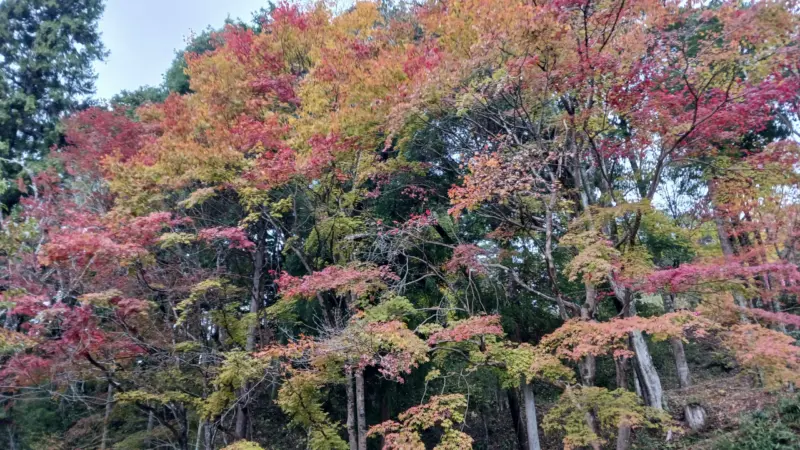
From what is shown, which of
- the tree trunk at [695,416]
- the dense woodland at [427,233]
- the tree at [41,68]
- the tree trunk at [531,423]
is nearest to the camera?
the dense woodland at [427,233]

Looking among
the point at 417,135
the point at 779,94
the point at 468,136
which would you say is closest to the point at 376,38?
the point at 417,135

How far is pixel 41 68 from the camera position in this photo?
40.0ft

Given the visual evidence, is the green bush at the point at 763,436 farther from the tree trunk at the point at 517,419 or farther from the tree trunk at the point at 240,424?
the tree trunk at the point at 240,424

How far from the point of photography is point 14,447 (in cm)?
877

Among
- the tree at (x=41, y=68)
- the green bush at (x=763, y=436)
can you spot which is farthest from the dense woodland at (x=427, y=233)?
the tree at (x=41, y=68)

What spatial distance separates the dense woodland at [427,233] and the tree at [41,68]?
58 centimetres

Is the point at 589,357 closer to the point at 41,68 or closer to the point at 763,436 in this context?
the point at 763,436

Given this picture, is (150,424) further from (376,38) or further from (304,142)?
(376,38)

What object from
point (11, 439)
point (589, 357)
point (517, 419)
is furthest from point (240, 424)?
point (589, 357)

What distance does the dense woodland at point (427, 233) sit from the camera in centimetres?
548

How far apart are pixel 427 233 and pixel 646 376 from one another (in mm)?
4423

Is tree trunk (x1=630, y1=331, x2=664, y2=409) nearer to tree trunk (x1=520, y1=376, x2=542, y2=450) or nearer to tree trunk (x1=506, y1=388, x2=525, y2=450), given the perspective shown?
tree trunk (x1=520, y1=376, x2=542, y2=450)

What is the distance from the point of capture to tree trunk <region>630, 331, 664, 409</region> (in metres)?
7.33

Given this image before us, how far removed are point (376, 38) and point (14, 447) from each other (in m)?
10.8
